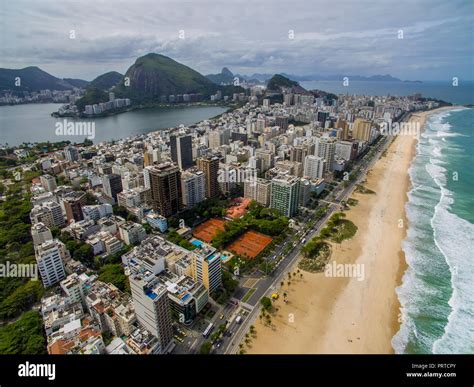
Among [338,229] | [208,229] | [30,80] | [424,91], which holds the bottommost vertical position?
[208,229]

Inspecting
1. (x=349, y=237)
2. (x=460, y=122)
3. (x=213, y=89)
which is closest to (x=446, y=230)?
(x=349, y=237)

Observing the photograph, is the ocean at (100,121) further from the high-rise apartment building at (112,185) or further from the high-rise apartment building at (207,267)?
the high-rise apartment building at (207,267)

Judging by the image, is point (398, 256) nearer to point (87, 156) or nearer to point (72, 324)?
point (72, 324)

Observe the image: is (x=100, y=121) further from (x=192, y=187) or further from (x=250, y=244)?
(x=250, y=244)

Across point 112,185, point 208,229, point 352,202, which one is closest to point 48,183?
point 112,185

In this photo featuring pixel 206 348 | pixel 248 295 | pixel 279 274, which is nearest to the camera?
pixel 206 348

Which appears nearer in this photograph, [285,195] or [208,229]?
[208,229]
